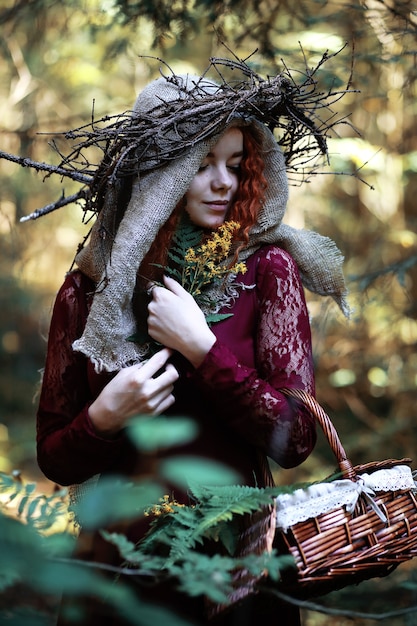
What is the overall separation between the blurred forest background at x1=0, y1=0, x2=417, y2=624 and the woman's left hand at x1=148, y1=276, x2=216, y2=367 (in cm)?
226

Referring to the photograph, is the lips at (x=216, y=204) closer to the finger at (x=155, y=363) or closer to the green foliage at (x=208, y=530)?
the finger at (x=155, y=363)

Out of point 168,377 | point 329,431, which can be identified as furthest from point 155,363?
point 329,431

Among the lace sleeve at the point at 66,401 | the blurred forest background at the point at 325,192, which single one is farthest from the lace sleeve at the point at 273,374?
the blurred forest background at the point at 325,192

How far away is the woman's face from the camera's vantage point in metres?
2.25

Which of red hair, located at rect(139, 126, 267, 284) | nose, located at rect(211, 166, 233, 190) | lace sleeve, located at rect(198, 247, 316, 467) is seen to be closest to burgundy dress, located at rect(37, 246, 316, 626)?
lace sleeve, located at rect(198, 247, 316, 467)

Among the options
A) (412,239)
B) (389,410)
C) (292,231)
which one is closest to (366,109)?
(412,239)

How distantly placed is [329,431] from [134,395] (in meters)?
0.54

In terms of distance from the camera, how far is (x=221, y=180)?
7.39 ft

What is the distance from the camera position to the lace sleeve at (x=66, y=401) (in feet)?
7.29

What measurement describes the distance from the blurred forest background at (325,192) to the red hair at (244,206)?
199 centimetres

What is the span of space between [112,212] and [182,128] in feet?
1.15

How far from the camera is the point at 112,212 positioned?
7.74 feet

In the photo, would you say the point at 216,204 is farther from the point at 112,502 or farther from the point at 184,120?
the point at 112,502

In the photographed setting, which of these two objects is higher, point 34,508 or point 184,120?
point 184,120
